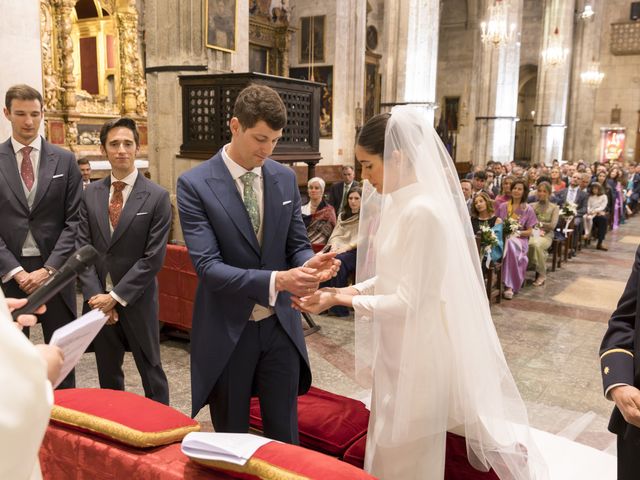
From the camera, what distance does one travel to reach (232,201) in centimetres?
234

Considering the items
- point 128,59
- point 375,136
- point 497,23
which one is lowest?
point 375,136

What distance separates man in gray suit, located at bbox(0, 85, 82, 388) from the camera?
330cm

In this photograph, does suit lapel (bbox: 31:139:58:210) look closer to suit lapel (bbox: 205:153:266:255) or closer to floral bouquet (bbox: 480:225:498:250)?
suit lapel (bbox: 205:153:266:255)

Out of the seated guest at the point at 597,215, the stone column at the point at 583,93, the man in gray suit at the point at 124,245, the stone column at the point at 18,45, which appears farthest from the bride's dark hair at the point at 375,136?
the stone column at the point at 583,93

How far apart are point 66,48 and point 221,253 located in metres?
11.1

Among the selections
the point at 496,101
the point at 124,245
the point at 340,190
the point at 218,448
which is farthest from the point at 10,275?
the point at 496,101

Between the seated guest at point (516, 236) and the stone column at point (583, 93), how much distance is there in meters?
18.1

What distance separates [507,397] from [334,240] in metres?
3.95

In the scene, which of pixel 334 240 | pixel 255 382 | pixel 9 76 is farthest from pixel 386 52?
pixel 255 382

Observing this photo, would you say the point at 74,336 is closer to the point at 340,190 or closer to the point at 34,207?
the point at 34,207

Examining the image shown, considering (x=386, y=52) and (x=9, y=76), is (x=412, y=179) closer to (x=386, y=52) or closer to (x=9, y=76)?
(x=9, y=76)

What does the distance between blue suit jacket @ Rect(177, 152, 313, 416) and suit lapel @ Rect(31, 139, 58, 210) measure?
1.44 m

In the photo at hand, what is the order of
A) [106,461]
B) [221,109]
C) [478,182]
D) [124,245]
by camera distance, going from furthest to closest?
[478,182] → [221,109] → [124,245] → [106,461]

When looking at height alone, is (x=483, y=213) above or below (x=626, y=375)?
below
